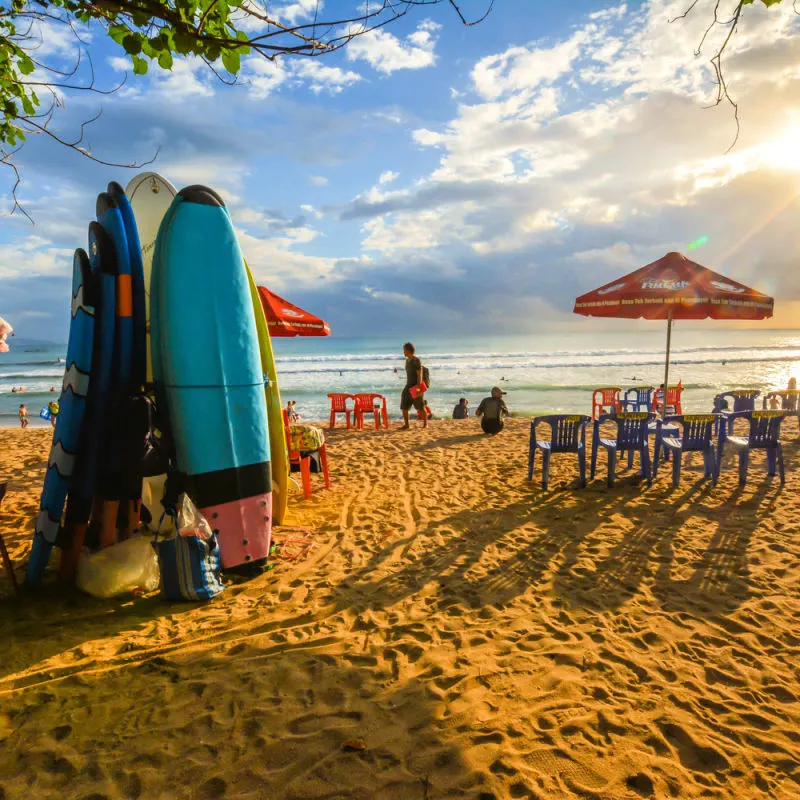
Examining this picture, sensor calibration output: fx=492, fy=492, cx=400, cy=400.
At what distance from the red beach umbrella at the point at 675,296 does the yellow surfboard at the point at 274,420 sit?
5.00 meters

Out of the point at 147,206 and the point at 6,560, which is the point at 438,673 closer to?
the point at 6,560

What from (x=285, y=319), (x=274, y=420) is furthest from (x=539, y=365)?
(x=274, y=420)

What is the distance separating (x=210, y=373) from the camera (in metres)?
3.98

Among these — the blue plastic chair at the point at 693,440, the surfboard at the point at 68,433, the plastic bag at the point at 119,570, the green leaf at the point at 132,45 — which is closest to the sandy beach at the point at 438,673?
the plastic bag at the point at 119,570

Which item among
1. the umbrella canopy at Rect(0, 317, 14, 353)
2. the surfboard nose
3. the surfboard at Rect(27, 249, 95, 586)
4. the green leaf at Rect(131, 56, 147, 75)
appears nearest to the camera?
the green leaf at Rect(131, 56, 147, 75)

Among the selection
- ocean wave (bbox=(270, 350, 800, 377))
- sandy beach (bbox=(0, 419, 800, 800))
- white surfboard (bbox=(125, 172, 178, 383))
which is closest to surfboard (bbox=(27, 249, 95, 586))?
sandy beach (bbox=(0, 419, 800, 800))

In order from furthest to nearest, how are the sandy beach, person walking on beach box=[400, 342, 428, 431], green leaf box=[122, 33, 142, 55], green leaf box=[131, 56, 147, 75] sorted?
person walking on beach box=[400, 342, 428, 431]
green leaf box=[131, 56, 147, 75]
green leaf box=[122, 33, 142, 55]
the sandy beach

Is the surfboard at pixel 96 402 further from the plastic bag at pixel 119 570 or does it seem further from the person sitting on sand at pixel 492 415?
the person sitting on sand at pixel 492 415

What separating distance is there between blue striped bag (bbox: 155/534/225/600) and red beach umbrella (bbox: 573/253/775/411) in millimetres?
6227

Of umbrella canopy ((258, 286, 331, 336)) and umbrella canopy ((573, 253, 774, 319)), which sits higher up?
umbrella canopy ((573, 253, 774, 319))

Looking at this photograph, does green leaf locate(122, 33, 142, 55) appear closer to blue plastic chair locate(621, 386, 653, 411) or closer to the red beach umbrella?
the red beach umbrella

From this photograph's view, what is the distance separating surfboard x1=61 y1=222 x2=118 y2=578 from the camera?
3.75 m

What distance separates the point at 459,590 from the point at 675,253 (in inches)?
253

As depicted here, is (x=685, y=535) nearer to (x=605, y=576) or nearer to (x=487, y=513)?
(x=605, y=576)
